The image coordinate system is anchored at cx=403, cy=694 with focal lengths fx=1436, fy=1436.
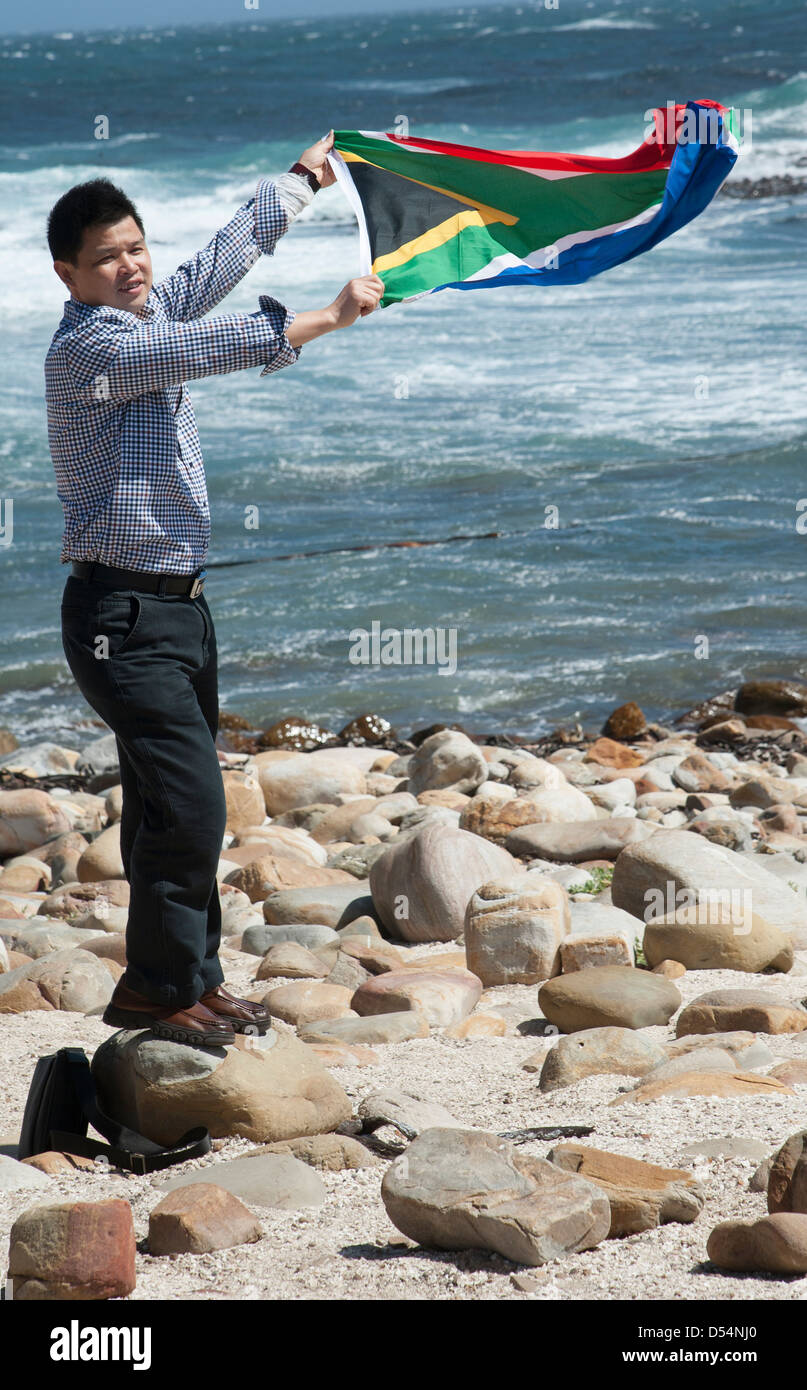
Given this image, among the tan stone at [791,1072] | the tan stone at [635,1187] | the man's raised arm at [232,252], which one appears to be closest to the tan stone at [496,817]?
the tan stone at [791,1072]

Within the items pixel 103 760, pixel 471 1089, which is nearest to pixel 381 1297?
pixel 471 1089

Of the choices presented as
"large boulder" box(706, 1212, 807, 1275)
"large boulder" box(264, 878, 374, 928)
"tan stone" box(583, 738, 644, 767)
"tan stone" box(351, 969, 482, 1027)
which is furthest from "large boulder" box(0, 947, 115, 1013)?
"tan stone" box(583, 738, 644, 767)

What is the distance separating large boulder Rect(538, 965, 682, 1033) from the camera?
15.0ft

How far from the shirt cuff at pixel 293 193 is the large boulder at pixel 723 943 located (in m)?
2.77

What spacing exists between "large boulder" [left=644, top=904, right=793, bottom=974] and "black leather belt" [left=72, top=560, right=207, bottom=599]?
2.47 m

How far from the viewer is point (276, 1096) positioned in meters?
3.78

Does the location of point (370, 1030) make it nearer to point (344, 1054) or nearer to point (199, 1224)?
point (344, 1054)

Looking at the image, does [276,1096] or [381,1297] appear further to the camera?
[276,1096]

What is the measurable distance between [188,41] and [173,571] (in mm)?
115762

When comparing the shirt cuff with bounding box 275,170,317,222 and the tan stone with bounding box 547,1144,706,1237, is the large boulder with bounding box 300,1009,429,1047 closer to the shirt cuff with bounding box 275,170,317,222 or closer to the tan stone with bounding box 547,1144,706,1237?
the tan stone with bounding box 547,1144,706,1237

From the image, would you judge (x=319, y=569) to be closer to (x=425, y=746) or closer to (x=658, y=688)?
(x=658, y=688)

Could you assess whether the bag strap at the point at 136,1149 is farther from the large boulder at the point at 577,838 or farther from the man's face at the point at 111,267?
the large boulder at the point at 577,838

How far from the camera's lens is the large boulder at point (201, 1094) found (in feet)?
12.1

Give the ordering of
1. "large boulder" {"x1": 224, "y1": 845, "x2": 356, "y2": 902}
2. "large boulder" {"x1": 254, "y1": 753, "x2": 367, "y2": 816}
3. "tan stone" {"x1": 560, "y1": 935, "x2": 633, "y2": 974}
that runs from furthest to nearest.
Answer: "large boulder" {"x1": 254, "y1": 753, "x2": 367, "y2": 816}, "large boulder" {"x1": 224, "y1": 845, "x2": 356, "y2": 902}, "tan stone" {"x1": 560, "y1": 935, "x2": 633, "y2": 974}
